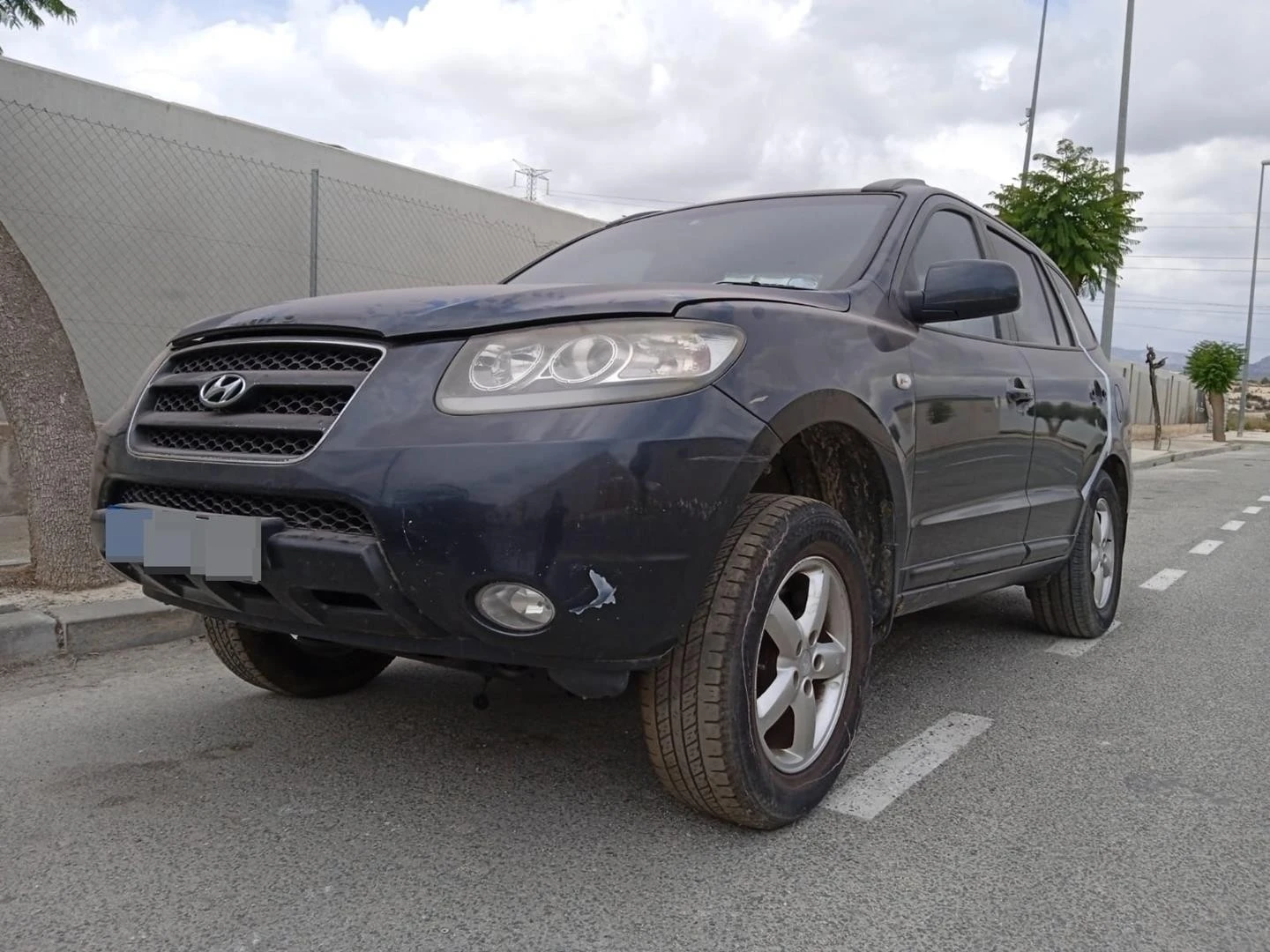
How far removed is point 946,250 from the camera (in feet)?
11.3

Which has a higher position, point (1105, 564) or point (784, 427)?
point (784, 427)

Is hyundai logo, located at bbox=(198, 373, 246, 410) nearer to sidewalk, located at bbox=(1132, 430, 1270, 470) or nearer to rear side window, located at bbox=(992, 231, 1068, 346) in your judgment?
rear side window, located at bbox=(992, 231, 1068, 346)

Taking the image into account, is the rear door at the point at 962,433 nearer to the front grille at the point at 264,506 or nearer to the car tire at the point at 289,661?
the front grille at the point at 264,506

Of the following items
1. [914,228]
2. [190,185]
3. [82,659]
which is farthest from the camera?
[190,185]

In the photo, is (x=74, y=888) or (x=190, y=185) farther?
(x=190, y=185)

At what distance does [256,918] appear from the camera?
2.01 metres

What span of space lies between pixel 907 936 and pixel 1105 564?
3.04 m

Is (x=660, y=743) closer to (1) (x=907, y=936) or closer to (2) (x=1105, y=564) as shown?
(1) (x=907, y=936)

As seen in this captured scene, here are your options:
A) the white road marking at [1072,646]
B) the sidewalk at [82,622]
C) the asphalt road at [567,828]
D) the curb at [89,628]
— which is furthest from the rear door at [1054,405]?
the sidewalk at [82,622]

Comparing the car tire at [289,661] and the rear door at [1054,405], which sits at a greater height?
the rear door at [1054,405]

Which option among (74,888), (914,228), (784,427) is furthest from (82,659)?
(914,228)

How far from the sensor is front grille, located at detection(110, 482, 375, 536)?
2.08 m

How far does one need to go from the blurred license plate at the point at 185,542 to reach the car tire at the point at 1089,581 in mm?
3193

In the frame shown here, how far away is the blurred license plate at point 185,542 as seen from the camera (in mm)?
2148
